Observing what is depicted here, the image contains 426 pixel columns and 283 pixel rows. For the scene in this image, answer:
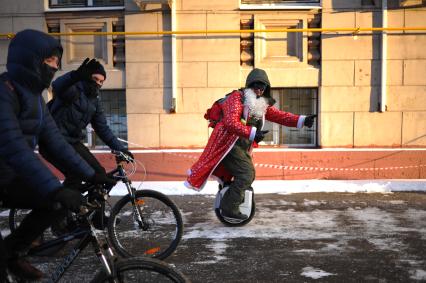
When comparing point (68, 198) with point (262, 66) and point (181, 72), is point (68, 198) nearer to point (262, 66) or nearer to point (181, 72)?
point (181, 72)

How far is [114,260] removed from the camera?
262 centimetres

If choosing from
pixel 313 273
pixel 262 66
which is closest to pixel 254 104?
pixel 313 273

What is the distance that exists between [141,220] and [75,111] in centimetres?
137

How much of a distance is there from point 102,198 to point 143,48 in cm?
546

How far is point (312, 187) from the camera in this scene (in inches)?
325

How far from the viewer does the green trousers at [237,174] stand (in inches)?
223

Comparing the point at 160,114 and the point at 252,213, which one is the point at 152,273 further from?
the point at 160,114

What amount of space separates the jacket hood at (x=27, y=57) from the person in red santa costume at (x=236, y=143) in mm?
2943

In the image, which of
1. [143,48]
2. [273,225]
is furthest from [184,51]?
[273,225]

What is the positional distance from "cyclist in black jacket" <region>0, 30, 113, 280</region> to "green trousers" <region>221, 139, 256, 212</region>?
3.03 meters

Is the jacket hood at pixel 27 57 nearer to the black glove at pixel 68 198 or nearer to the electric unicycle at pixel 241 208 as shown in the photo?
the black glove at pixel 68 198

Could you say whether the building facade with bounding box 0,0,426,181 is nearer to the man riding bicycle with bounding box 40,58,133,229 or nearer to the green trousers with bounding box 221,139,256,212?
the green trousers with bounding box 221,139,256,212

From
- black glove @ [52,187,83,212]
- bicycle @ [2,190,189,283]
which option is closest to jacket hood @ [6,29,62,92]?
black glove @ [52,187,83,212]

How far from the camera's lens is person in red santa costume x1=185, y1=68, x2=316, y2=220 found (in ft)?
18.4
